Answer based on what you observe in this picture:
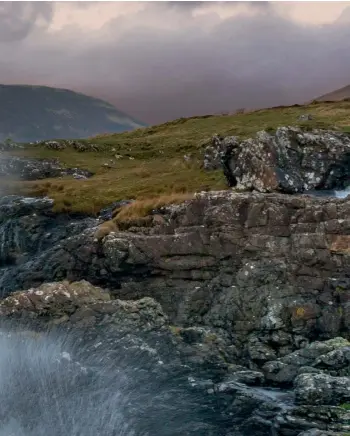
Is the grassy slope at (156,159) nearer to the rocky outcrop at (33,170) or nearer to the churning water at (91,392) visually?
the rocky outcrop at (33,170)

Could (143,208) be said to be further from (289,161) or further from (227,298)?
(289,161)

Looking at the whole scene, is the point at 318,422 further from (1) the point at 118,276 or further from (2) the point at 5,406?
(1) the point at 118,276

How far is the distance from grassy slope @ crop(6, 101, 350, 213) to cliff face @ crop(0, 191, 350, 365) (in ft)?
35.3

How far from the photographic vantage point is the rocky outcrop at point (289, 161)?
36.8 metres

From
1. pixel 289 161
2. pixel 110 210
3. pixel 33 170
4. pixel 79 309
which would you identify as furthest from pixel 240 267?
pixel 33 170

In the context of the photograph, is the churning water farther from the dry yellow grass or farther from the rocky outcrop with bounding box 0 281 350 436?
the dry yellow grass

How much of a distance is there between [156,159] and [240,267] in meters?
43.7

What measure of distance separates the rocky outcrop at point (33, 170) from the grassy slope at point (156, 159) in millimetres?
2392

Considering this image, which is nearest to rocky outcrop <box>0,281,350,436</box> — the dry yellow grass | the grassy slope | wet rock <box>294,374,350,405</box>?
wet rock <box>294,374,350,405</box>

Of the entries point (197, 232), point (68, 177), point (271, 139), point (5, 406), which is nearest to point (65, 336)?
point (5, 406)

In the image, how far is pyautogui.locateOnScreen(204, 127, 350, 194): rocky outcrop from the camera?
36812 mm

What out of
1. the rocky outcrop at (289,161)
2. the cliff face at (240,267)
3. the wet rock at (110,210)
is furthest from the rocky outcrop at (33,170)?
the cliff face at (240,267)

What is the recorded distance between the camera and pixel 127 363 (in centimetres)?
2261

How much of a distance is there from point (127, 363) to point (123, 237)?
10123 millimetres
